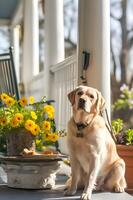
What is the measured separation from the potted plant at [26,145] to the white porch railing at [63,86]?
126 centimetres

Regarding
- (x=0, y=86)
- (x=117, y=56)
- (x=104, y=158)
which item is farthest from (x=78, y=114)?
(x=117, y=56)

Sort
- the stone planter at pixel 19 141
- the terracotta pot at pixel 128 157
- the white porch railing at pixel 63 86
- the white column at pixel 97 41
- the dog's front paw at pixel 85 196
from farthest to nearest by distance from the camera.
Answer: the white porch railing at pixel 63 86 → the white column at pixel 97 41 → the terracotta pot at pixel 128 157 → the stone planter at pixel 19 141 → the dog's front paw at pixel 85 196

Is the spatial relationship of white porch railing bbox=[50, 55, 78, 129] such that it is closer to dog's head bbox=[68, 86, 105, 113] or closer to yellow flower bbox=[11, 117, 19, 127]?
yellow flower bbox=[11, 117, 19, 127]

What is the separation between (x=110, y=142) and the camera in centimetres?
246

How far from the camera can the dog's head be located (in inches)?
90.7

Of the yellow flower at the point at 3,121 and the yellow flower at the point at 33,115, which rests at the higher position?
the yellow flower at the point at 33,115

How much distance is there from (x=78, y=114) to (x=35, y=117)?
37 centimetres

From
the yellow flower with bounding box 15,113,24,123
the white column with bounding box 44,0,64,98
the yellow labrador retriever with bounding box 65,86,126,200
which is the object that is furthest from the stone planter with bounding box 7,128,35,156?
the white column with bounding box 44,0,64,98

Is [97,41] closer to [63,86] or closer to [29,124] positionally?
[29,124]

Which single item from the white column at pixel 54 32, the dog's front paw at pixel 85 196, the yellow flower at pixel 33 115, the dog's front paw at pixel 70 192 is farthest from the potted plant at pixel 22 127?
the white column at pixel 54 32

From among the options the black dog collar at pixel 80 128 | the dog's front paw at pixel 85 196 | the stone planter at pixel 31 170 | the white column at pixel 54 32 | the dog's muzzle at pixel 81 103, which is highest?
the white column at pixel 54 32

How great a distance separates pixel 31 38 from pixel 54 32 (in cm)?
185

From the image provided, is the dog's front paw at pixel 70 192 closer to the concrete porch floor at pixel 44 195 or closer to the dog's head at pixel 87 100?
the concrete porch floor at pixel 44 195

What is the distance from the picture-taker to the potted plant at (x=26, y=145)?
2.55 meters
